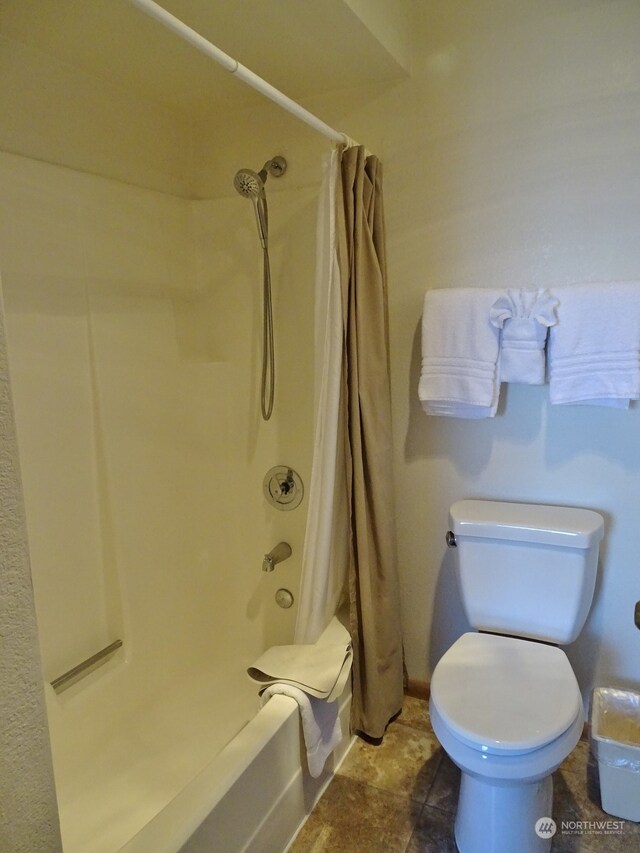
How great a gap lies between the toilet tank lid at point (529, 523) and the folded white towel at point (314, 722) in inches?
25.8

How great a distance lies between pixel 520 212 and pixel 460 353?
0.46 meters

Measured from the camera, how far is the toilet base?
1.50m

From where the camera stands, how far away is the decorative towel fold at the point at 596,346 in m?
1.65

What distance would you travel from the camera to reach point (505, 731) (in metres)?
1.40

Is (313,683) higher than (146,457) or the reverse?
the reverse

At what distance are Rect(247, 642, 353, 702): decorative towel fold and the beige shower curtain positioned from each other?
0.14m

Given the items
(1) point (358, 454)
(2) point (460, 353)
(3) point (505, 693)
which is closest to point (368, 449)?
(1) point (358, 454)

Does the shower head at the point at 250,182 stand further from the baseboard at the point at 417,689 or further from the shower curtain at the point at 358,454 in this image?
the baseboard at the point at 417,689

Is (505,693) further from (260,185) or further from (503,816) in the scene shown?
(260,185)

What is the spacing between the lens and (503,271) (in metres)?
1.88

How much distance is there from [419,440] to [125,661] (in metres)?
1.21

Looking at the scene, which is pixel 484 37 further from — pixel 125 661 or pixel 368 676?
pixel 125 661

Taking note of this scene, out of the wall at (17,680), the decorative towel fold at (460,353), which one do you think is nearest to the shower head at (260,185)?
the decorative towel fold at (460,353)

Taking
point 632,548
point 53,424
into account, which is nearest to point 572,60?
point 632,548
